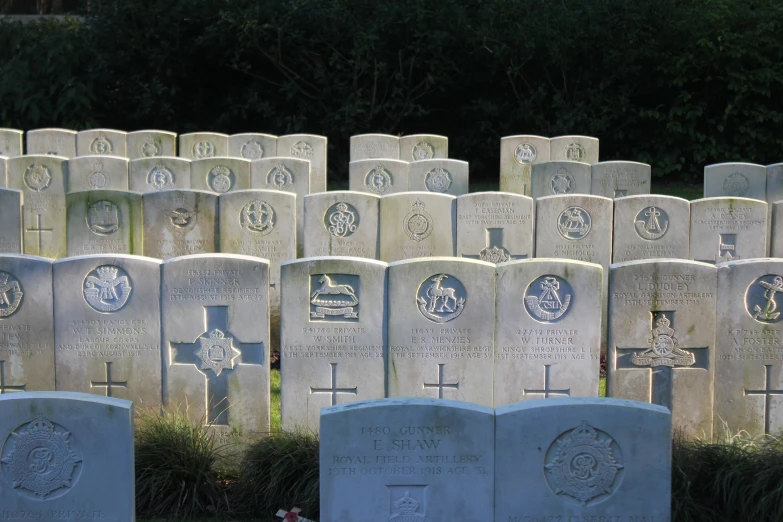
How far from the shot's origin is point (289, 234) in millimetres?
9609

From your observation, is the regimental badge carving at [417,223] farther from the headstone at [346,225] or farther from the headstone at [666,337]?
the headstone at [666,337]

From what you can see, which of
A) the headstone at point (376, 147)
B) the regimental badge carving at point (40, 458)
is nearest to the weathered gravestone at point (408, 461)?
the regimental badge carving at point (40, 458)

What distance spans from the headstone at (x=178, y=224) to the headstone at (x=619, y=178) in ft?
15.6

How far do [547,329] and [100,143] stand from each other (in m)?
10.4

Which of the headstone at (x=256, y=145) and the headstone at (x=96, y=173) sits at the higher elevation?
the headstone at (x=256, y=145)

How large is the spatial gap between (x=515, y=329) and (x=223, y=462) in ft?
6.51

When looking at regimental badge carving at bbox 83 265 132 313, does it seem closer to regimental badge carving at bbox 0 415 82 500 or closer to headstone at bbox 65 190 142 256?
regimental badge carving at bbox 0 415 82 500

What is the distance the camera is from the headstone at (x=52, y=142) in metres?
15.5

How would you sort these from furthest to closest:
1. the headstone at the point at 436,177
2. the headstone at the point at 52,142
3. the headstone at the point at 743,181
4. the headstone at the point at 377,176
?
1. the headstone at the point at 52,142
2. the headstone at the point at 436,177
3. the headstone at the point at 377,176
4. the headstone at the point at 743,181

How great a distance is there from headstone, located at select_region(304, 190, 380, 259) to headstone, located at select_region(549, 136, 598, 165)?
558 centimetres

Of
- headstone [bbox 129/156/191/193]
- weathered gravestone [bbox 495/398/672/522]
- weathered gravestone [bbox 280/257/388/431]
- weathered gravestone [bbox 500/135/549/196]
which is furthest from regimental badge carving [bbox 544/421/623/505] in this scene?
weathered gravestone [bbox 500/135/549/196]

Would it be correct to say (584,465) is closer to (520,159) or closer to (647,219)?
(647,219)

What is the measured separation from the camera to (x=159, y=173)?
12383 millimetres

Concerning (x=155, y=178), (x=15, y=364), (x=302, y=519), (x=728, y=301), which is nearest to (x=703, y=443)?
(x=728, y=301)
